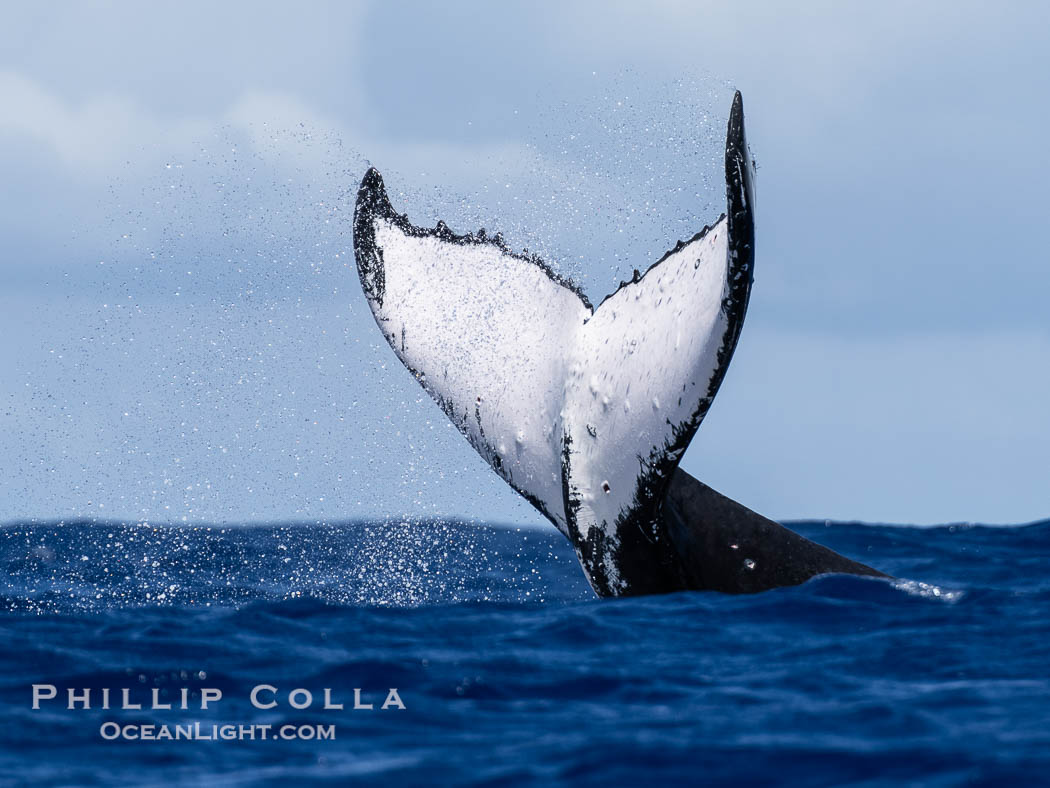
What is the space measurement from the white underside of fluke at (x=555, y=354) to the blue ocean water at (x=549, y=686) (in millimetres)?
1042

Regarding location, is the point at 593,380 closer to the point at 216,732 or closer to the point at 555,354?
the point at 555,354

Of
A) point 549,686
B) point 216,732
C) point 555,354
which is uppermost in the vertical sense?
point 555,354

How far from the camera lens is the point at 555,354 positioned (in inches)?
269

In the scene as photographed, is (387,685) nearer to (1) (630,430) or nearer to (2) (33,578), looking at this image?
(1) (630,430)

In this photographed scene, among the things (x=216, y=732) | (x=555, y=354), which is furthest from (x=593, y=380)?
(x=216, y=732)

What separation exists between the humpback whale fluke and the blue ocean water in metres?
0.37

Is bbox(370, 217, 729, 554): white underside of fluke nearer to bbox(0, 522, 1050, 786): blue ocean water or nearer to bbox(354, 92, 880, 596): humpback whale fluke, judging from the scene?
bbox(354, 92, 880, 596): humpback whale fluke

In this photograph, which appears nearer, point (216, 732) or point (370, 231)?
point (216, 732)

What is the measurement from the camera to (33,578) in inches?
558

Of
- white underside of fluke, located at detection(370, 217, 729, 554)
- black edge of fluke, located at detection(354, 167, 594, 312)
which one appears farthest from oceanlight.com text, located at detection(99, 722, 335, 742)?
black edge of fluke, located at detection(354, 167, 594, 312)

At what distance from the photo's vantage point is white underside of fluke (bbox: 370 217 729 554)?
238 inches

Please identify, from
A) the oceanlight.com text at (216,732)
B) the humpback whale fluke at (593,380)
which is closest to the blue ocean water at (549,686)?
the oceanlight.com text at (216,732)

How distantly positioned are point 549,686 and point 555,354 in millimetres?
1770

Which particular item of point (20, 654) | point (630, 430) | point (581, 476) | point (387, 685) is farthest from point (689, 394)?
point (20, 654)
